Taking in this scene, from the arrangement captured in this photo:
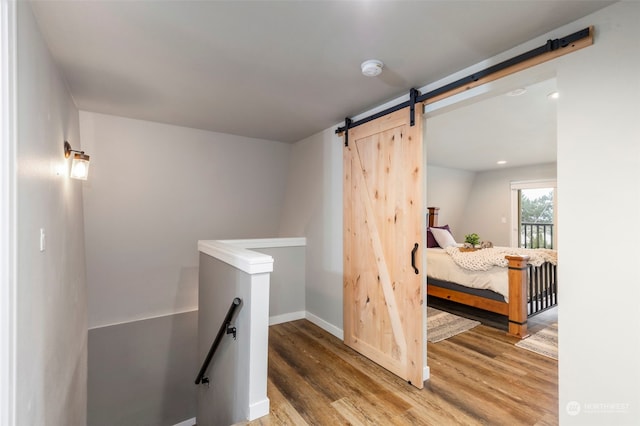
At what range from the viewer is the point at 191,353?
13.4 feet

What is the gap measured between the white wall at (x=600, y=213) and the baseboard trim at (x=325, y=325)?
6.64ft

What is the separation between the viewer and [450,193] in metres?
7.04

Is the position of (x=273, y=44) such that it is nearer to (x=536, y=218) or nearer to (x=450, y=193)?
(x=450, y=193)

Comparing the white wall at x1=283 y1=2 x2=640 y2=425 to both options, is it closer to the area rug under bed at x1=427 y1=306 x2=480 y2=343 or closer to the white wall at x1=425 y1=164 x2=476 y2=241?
the area rug under bed at x1=427 y1=306 x2=480 y2=343

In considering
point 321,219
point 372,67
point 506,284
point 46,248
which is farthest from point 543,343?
point 46,248

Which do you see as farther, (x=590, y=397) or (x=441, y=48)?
(x=441, y=48)

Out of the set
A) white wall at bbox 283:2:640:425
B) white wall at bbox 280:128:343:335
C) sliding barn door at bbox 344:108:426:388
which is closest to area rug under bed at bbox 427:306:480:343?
sliding barn door at bbox 344:108:426:388

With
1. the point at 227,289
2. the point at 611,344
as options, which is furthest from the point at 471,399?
the point at 227,289

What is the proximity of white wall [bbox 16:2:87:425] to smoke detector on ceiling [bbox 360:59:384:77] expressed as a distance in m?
1.84

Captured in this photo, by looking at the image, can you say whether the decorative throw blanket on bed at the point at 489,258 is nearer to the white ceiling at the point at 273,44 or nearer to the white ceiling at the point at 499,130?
the white ceiling at the point at 499,130

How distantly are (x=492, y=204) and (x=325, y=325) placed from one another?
5473 mm

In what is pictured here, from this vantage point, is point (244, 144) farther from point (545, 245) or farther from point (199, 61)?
point (545, 245)

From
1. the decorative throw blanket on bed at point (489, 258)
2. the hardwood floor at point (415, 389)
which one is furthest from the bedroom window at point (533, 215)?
the hardwood floor at point (415, 389)

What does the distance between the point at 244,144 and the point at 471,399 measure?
12.2 feet
